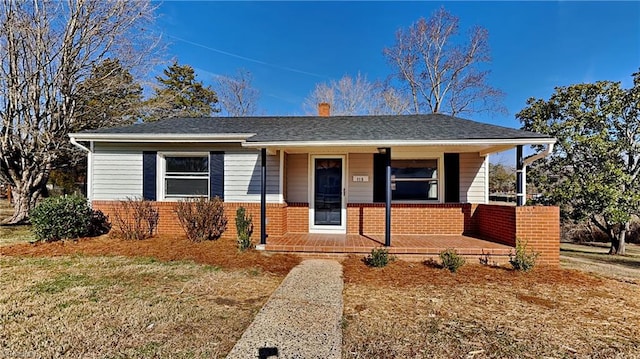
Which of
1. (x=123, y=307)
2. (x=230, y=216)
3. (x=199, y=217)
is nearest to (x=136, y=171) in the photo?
(x=199, y=217)

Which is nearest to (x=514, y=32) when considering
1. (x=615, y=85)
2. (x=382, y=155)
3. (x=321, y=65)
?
(x=615, y=85)

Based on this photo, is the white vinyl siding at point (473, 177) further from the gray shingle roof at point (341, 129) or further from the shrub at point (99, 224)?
the shrub at point (99, 224)

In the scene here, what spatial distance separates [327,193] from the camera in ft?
27.8

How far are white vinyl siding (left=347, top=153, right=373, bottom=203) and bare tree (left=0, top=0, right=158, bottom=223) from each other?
431 inches

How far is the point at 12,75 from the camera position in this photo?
1077cm

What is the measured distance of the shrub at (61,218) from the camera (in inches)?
287

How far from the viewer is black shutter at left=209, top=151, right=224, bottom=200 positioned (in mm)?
8273

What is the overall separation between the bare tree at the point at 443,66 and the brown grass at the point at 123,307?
19.9m

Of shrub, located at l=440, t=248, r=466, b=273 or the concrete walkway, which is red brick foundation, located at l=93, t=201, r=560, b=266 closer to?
shrub, located at l=440, t=248, r=466, b=273

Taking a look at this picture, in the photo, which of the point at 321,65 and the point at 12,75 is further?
the point at 321,65

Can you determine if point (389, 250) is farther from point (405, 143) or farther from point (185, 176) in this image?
point (185, 176)

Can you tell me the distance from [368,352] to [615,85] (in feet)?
39.4

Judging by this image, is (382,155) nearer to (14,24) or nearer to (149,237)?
(149,237)

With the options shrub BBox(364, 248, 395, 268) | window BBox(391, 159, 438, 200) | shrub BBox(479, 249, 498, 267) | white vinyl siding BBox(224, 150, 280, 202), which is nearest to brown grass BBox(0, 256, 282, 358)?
shrub BBox(364, 248, 395, 268)
